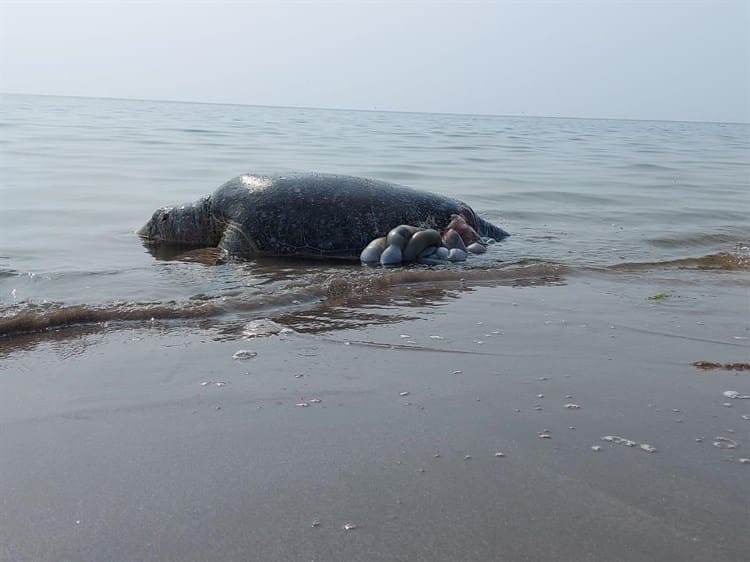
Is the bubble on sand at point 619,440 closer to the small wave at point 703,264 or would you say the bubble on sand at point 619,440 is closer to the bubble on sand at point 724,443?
the bubble on sand at point 724,443

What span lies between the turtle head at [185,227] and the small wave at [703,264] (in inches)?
145

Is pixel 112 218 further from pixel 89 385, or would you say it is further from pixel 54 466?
pixel 54 466

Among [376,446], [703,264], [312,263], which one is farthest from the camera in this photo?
[703,264]

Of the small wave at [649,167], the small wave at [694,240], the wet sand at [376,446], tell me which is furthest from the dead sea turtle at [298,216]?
the small wave at [649,167]

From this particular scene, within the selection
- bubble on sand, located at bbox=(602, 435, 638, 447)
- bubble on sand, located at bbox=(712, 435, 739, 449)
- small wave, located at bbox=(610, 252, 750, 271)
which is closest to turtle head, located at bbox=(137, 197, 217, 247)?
small wave, located at bbox=(610, 252, 750, 271)

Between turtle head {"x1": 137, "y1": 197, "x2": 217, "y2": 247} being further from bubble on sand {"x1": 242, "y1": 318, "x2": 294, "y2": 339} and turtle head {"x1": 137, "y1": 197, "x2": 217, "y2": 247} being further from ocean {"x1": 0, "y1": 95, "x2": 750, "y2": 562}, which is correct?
bubble on sand {"x1": 242, "y1": 318, "x2": 294, "y2": 339}

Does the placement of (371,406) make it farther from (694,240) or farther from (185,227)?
(694,240)

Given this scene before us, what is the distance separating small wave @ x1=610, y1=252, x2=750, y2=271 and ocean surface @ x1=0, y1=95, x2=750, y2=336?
0.09 ft

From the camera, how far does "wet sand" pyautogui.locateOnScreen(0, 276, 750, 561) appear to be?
89.8 inches

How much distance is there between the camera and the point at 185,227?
7703 millimetres

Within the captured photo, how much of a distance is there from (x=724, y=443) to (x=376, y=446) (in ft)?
4.14

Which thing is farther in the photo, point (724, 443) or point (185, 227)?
point (185, 227)

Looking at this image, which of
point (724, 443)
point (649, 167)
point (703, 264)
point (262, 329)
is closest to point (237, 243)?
point (262, 329)

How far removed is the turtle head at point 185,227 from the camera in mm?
7668
